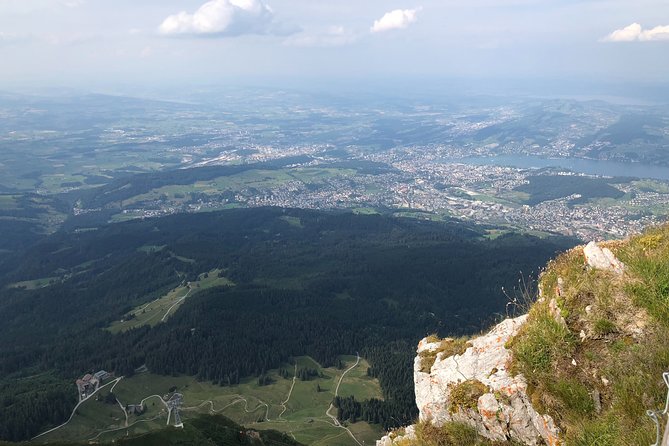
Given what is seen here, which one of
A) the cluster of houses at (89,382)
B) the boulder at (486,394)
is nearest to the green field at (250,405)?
the cluster of houses at (89,382)

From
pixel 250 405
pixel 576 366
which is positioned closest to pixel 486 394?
pixel 576 366

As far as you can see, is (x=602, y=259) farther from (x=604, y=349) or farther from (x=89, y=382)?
(x=89, y=382)

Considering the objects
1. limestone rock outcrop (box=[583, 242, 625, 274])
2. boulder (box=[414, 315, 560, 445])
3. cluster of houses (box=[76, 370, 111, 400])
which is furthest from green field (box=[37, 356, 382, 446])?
limestone rock outcrop (box=[583, 242, 625, 274])

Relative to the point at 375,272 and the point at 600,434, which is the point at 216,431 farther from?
the point at 375,272

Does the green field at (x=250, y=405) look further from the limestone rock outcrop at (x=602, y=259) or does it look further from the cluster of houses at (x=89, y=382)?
the limestone rock outcrop at (x=602, y=259)

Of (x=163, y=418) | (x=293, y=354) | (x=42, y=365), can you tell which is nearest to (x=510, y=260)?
(x=293, y=354)

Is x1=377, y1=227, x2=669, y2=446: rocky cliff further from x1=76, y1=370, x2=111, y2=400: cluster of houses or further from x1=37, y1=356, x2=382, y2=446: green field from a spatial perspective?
x1=76, y1=370, x2=111, y2=400: cluster of houses

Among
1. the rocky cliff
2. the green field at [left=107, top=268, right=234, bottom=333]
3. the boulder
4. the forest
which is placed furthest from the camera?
the green field at [left=107, top=268, right=234, bottom=333]
